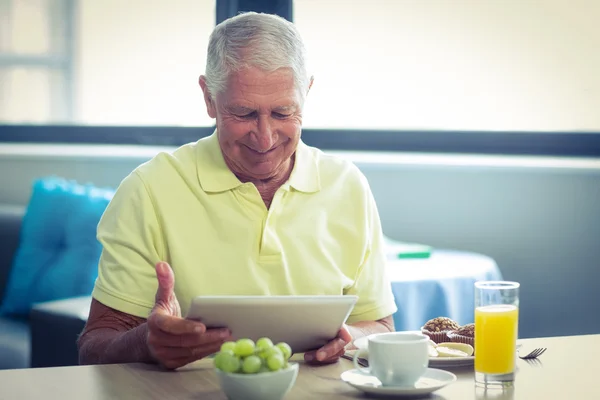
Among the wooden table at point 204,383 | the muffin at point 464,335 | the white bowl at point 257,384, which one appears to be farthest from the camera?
the muffin at point 464,335

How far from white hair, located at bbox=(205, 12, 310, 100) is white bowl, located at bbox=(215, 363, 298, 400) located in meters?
0.72

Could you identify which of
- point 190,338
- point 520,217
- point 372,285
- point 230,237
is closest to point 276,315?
point 190,338

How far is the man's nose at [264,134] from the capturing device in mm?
1858

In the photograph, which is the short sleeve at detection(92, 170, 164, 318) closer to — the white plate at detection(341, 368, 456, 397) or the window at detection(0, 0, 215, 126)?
the white plate at detection(341, 368, 456, 397)

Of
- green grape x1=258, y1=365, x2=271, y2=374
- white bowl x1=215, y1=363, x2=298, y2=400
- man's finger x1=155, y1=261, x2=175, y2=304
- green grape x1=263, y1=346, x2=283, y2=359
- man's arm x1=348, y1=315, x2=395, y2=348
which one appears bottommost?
man's arm x1=348, y1=315, x2=395, y2=348

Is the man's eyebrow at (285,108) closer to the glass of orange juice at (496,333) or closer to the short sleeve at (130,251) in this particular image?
the short sleeve at (130,251)

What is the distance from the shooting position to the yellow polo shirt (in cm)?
184

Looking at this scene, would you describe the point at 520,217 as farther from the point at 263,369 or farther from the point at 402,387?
the point at 263,369

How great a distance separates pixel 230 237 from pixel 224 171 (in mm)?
147

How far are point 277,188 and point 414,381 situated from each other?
2.22ft

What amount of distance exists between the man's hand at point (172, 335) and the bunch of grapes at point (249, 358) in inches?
5.8

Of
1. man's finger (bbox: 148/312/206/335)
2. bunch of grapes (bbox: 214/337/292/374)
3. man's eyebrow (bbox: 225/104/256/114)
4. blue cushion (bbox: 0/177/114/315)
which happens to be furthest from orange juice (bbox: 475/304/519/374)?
blue cushion (bbox: 0/177/114/315)

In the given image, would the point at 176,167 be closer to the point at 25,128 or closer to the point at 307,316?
the point at 307,316

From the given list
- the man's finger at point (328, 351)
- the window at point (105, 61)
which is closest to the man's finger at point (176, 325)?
the man's finger at point (328, 351)
